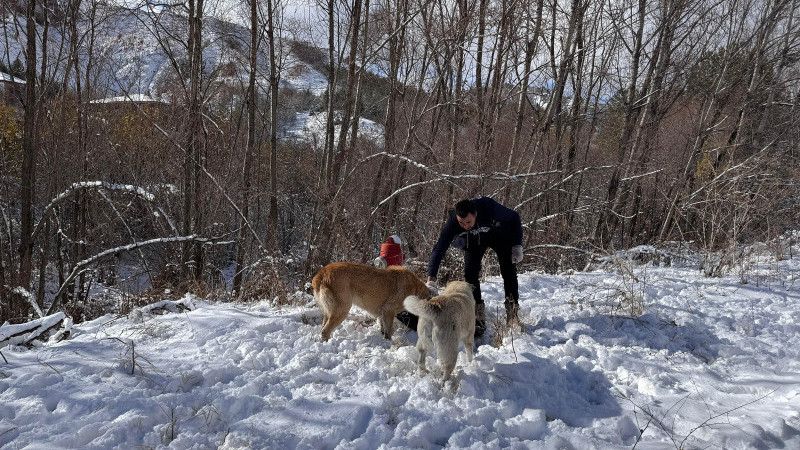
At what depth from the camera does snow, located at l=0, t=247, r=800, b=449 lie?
2760mm

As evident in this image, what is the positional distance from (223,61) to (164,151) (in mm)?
3458

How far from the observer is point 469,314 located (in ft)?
13.0

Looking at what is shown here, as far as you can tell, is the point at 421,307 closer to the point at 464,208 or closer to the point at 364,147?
the point at 464,208

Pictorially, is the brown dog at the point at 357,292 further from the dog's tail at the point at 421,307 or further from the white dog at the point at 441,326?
the dog's tail at the point at 421,307

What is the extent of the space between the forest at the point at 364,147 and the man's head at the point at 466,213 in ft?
10.8

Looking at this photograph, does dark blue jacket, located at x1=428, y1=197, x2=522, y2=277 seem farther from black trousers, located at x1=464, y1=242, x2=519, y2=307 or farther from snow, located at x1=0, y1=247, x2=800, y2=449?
snow, located at x1=0, y1=247, x2=800, y2=449

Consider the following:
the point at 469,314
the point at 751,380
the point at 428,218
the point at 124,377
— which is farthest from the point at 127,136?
the point at 751,380

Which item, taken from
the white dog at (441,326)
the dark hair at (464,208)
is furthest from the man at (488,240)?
the white dog at (441,326)

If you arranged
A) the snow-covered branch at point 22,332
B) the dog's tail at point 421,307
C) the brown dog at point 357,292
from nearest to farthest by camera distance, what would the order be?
the dog's tail at point 421,307 < the snow-covered branch at point 22,332 < the brown dog at point 357,292

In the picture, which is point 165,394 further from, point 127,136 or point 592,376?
point 127,136

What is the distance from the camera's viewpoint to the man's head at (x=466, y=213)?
15.4 feet

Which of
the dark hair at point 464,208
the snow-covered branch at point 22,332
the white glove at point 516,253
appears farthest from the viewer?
the white glove at point 516,253

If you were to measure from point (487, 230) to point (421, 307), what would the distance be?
1.99 metres

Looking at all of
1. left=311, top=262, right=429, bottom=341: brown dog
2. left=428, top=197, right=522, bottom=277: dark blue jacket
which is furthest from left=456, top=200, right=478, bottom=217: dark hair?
left=311, top=262, right=429, bottom=341: brown dog
